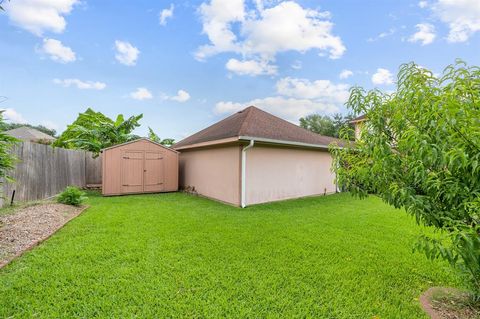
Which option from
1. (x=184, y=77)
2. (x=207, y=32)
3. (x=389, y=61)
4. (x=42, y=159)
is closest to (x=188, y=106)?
(x=184, y=77)

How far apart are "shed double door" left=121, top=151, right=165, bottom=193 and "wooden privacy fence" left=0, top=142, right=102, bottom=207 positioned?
2.29m

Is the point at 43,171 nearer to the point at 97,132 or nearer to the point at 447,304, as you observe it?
the point at 97,132

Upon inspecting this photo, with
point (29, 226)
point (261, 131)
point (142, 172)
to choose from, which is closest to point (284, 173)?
point (261, 131)

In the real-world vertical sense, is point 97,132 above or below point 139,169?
above

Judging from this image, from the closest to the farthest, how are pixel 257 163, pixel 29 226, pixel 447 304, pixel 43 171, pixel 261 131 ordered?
pixel 447 304 → pixel 29 226 → pixel 43 171 → pixel 257 163 → pixel 261 131

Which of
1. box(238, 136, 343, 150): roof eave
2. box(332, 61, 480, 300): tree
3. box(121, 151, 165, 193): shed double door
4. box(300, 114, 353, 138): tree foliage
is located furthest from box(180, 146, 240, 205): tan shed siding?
box(300, 114, 353, 138): tree foliage

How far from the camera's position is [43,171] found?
7.84m

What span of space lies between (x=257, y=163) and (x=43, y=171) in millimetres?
7229

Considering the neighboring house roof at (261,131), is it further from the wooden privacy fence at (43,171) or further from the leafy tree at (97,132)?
the wooden privacy fence at (43,171)

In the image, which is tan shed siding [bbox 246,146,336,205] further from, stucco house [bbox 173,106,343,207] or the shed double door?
the shed double door

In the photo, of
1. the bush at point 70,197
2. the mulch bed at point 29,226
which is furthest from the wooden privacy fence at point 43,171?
the bush at point 70,197

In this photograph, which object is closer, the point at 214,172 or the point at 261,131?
the point at 261,131

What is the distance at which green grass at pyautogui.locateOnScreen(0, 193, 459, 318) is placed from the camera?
2441 millimetres

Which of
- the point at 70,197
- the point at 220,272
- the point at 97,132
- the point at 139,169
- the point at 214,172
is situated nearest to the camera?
the point at 220,272
